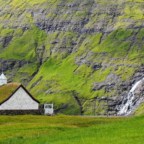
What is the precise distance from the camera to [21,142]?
31328 mm

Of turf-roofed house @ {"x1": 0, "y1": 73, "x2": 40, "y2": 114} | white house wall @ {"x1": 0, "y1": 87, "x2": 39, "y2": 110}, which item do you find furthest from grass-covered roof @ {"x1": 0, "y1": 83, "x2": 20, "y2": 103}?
white house wall @ {"x1": 0, "y1": 87, "x2": 39, "y2": 110}

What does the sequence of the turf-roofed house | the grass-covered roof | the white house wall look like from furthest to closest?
the grass-covered roof, the white house wall, the turf-roofed house

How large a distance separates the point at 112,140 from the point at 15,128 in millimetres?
19122

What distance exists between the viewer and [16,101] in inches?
3666

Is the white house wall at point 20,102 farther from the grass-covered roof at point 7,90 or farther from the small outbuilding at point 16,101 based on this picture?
the grass-covered roof at point 7,90

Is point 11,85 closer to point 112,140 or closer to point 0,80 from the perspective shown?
point 0,80

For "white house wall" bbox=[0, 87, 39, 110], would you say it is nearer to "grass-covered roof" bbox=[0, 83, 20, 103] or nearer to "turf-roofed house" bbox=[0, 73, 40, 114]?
"turf-roofed house" bbox=[0, 73, 40, 114]

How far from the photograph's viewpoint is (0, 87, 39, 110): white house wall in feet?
303

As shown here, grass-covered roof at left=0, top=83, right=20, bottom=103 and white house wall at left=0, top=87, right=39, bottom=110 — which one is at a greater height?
grass-covered roof at left=0, top=83, right=20, bottom=103

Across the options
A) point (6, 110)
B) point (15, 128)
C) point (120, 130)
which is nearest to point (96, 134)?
point (120, 130)

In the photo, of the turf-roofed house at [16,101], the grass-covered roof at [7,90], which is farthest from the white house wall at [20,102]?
the grass-covered roof at [7,90]

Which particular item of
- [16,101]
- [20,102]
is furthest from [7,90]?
[20,102]

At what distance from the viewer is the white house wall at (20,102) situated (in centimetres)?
9228

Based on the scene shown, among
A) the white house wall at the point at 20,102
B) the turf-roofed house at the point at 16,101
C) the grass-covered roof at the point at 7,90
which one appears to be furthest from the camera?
the grass-covered roof at the point at 7,90
